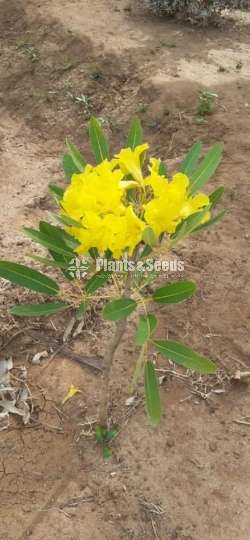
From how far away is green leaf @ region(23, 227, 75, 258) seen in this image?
169 cm

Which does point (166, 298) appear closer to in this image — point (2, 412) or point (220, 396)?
point (220, 396)

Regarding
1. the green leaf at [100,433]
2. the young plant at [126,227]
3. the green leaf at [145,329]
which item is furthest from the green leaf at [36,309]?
the green leaf at [100,433]

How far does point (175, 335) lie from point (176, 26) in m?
4.25

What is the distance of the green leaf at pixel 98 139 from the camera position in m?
1.88

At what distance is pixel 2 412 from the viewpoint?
2.40 meters

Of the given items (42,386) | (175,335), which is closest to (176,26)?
(175,335)

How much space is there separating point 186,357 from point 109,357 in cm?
38

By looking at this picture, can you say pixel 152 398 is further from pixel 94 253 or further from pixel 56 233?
pixel 56 233

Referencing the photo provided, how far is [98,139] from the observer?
1.89 m

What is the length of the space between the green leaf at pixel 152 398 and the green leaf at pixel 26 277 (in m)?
0.43

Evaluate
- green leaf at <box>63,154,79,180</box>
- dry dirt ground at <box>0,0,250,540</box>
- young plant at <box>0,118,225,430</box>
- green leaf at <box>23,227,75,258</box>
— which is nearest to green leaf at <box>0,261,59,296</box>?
young plant at <box>0,118,225,430</box>

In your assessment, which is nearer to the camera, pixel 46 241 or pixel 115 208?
pixel 115 208

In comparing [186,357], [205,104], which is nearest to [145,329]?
[186,357]

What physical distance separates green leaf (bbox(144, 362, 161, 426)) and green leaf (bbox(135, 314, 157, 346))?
0.73 feet
